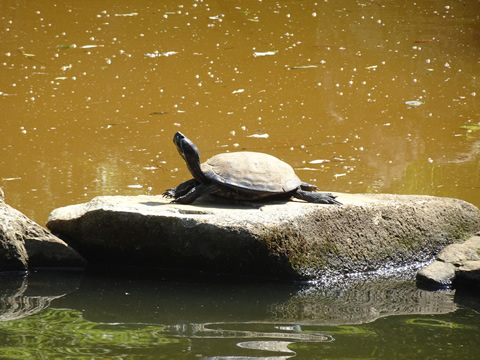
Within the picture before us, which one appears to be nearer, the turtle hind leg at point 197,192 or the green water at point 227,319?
the green water at point 227,319

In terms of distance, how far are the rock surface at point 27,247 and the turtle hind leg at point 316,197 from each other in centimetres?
169

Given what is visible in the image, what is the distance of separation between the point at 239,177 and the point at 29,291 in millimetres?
1643

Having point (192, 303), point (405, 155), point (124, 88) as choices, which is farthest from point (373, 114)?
point (192, 303)

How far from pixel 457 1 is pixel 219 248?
9913 mm

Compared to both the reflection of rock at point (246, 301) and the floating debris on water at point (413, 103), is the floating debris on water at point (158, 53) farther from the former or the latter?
the reflection of rock at point (246, 301)

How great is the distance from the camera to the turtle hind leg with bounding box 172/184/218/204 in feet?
17.2

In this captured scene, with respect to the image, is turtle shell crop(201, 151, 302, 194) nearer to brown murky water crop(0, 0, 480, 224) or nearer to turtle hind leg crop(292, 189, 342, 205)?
turtle hind leg crop(292, 189, 342, 205)

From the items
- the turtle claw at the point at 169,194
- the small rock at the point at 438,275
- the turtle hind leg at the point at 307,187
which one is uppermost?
the turtle hind leg at the point at 307,187

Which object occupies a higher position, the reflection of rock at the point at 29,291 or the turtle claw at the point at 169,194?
the turtle claw at the point at 169,194

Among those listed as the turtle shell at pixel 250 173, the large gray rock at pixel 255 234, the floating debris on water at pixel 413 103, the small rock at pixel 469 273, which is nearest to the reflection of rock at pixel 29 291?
the large gray rock at pixel 255 234

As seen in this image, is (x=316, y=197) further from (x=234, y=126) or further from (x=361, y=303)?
(x=234, y=126)

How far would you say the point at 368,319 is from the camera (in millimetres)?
4297

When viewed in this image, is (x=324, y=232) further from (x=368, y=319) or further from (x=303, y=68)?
(x=303, y=68)

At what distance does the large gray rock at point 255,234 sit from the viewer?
493 cm
